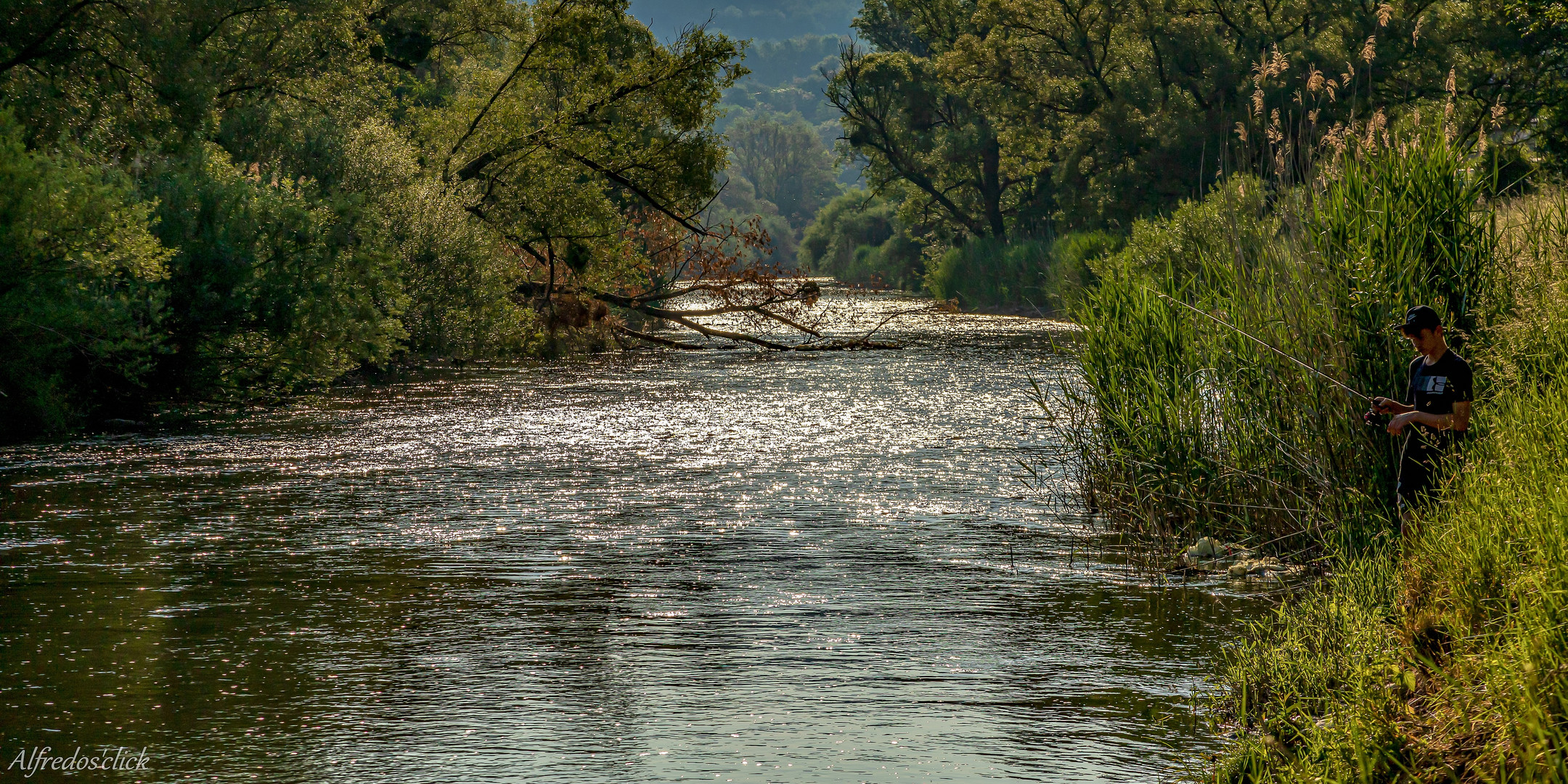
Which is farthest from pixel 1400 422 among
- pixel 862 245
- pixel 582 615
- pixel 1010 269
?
pixel 862 245

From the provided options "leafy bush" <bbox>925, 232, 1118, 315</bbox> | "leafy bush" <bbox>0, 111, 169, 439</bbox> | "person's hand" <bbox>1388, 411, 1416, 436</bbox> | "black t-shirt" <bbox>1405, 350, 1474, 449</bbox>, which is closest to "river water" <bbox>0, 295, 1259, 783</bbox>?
"leafy bush" <bbox>0, 111, 169, 439</bbox>

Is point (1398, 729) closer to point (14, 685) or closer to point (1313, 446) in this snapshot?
point (1313, 446)

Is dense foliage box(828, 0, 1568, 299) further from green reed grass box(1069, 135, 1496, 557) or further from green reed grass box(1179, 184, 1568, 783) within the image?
green reed grass box(1179, 184, 1568, 783)

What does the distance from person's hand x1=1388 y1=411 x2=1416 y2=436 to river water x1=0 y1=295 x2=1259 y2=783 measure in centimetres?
209

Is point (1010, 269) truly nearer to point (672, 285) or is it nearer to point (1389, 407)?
point (672, 285)


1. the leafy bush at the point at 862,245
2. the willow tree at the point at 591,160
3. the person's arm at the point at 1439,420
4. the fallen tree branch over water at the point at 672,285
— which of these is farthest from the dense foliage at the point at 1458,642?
the leafy bush at the point at 862,245

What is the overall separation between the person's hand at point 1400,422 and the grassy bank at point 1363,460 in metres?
0.49

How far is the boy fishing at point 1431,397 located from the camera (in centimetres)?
994

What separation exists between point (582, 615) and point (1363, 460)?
673 centimetres

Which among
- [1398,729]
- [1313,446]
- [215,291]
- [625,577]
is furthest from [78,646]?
[215,291]

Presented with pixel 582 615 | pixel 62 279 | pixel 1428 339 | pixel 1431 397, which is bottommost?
Answer: pixel 582 615

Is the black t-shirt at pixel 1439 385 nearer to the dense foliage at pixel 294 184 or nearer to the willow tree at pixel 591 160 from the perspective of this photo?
the dense foliage at pixel 294 184

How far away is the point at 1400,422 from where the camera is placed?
1016 cm

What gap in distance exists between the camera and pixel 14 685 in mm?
9648
